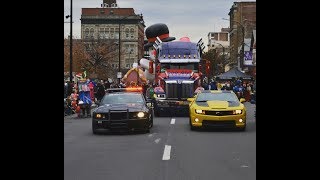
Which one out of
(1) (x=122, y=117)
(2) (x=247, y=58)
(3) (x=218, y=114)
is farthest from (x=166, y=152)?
(2) (x=247, y=58)

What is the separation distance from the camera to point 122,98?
1844 cm

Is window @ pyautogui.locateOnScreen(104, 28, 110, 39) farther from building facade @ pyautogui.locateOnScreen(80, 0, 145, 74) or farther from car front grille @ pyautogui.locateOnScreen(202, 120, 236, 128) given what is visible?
Answer: car front grille @ pyautogui.locateOnScreen(202, 120, 236, 128)

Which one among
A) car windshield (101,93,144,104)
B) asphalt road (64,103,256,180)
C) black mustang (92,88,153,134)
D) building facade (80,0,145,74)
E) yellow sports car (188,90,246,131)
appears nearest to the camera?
asphalt road (64,103,256,180)

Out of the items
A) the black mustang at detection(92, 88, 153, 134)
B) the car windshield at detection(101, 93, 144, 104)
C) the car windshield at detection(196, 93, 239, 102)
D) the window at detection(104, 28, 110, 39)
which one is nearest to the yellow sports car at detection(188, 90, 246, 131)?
the car windshield at detection(196, 93, 239, 102)

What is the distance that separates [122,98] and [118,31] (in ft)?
211

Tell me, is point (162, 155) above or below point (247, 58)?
below

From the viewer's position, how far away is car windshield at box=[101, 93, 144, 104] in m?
18.2

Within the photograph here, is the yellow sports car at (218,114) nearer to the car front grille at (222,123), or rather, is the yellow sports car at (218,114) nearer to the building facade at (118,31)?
the car front grille at (222,123)

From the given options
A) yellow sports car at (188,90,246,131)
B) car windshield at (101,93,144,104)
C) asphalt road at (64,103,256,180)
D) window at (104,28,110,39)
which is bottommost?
asphalt road at (64,103,256,180)

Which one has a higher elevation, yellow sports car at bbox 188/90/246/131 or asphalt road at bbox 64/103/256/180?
yellow sports car at bbox 188/90/246/131

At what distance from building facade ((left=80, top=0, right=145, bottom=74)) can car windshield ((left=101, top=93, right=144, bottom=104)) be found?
3988cm

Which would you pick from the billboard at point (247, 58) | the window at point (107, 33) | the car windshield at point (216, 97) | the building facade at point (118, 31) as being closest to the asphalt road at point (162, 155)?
the car windshield at point (216, 97)

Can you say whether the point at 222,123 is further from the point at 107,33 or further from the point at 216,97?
the point at 107,33
